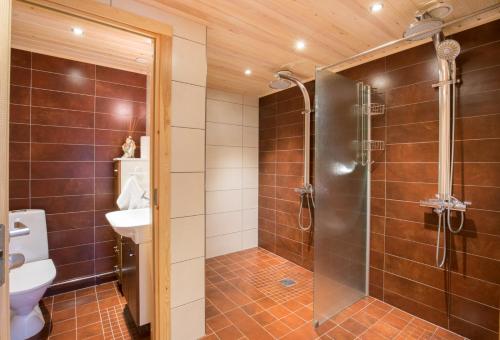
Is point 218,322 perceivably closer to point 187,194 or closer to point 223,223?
point 187,194

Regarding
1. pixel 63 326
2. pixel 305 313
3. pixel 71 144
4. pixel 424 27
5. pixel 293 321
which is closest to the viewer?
pixel 424 27

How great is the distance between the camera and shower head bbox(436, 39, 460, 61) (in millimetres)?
1607

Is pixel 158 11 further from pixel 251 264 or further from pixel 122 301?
pixel 251 264

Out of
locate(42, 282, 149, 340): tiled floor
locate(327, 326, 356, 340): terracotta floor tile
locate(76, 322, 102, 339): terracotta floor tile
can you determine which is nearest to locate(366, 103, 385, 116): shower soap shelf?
locate(327, 326, 356, 340): terracotta floor tile

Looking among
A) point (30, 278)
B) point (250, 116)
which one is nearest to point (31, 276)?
point (30, 278)

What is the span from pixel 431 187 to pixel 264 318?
5.97 ft

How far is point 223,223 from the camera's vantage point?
11.7 feet

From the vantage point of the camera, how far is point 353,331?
6.37 ft

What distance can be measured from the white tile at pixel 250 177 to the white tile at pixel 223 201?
194mm

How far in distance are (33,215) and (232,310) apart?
2.04 m

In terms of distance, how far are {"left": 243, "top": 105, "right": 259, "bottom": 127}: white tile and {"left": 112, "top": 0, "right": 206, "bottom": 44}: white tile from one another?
1.94 metres

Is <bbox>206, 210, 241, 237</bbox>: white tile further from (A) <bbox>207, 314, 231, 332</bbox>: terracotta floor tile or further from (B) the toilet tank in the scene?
(B) the toilet tank

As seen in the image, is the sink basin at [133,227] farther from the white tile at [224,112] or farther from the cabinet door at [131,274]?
the white tile at [224,112]

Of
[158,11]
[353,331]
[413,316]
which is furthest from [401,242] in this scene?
[158,11]
